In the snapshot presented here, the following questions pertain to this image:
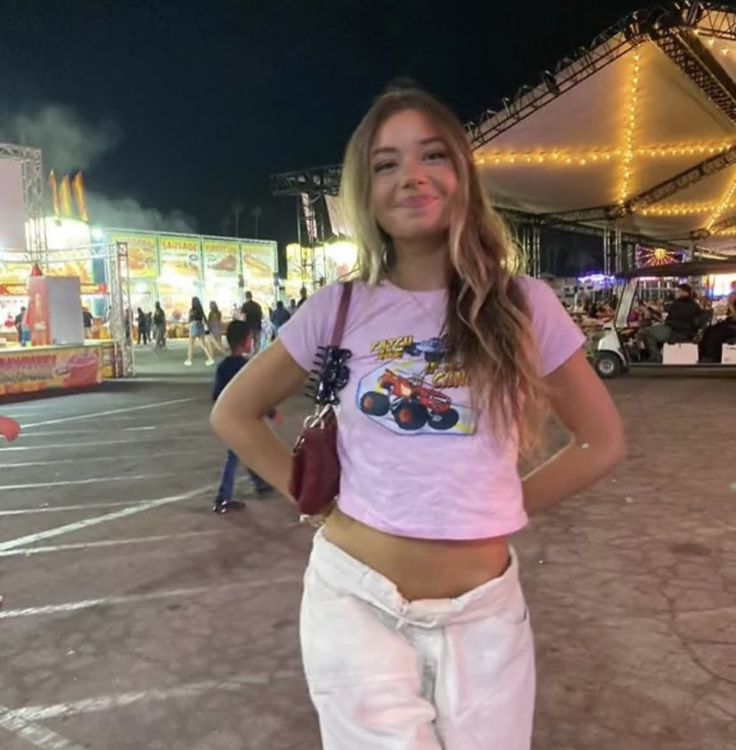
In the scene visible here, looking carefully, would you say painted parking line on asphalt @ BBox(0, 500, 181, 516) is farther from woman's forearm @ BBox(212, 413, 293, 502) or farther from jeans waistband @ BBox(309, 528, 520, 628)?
jeans waistband @ BBox(309, 528, 520, 628)

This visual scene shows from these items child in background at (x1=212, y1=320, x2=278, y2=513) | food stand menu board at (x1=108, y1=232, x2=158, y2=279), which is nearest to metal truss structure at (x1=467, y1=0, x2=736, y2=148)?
child in background at (x1=212, y1=320, x2=278, y2=513)

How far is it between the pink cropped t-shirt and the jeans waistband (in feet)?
0.29

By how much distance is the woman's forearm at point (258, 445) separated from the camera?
66.3 inches

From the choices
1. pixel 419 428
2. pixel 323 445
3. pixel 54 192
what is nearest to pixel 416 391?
pixel 419 428

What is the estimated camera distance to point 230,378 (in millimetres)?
6422

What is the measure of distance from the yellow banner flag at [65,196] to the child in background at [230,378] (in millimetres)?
23838

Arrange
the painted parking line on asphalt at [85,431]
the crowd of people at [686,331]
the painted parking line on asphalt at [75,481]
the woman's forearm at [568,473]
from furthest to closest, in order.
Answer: the crowd of people at [686,331] < the painted parking line on asphalt at [85,431] < the painted parking line on asphalt at [75,481] < the woman's forearm at [568,473]

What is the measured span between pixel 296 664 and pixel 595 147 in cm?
1812

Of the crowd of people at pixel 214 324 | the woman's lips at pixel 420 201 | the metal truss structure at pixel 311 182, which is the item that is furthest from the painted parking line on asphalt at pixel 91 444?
the metal truss structure at pixel 311 182

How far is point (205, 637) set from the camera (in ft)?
12.2

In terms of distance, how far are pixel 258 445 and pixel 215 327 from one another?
20.3 m

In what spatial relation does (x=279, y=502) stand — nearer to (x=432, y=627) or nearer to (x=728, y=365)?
(x=432, y=627)

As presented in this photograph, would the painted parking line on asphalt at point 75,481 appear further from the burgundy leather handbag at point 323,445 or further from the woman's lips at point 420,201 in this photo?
the woman's lips at point 420,201

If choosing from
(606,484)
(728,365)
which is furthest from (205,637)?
(728,365)
